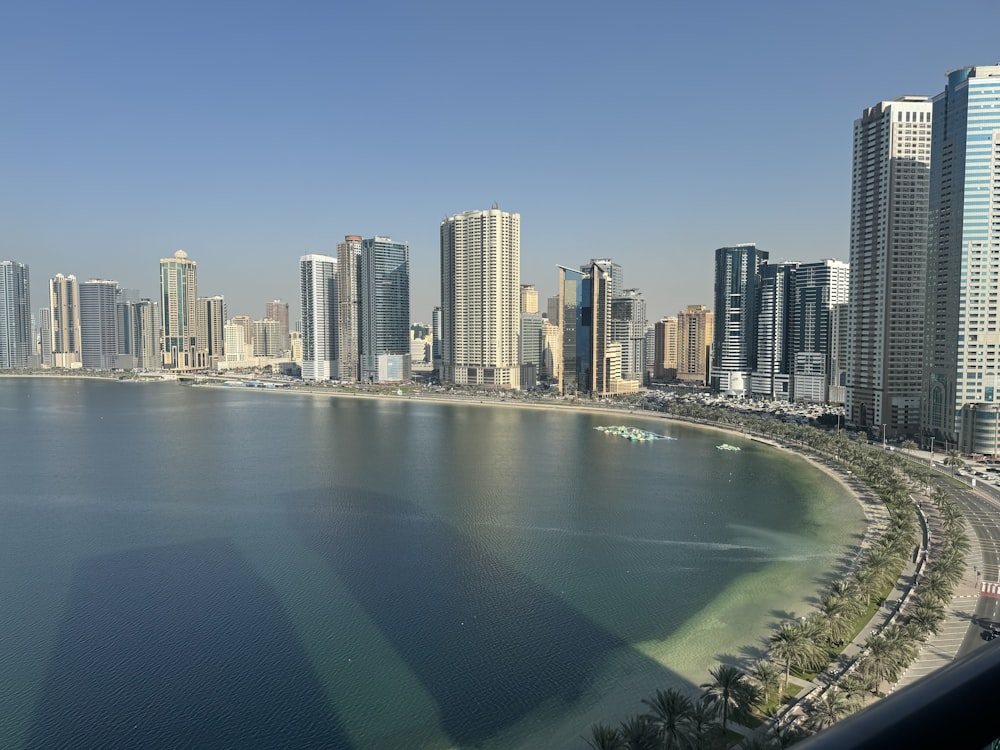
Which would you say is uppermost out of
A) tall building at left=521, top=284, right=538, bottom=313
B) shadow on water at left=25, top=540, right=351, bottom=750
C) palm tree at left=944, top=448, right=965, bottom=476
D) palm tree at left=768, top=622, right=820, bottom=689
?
tall building at left=521, top=284, right=538, bottom=313

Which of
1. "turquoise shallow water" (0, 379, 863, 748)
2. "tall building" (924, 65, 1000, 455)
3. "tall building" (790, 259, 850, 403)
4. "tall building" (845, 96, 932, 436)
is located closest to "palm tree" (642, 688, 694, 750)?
"turquoise shallow water" (0, 379, 863, 748)

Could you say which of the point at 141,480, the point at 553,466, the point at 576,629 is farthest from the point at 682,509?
the point at 141,480

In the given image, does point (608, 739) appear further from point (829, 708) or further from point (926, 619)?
point (926, 619)

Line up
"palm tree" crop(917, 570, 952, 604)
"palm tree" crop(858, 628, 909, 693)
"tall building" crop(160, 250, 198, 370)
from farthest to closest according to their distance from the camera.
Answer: "tall building" crop(160, 250, 198, 370) → "palm tree" crop(917, 570, 952, 604) → "palm tree" crop(858, 628, 909, 693)

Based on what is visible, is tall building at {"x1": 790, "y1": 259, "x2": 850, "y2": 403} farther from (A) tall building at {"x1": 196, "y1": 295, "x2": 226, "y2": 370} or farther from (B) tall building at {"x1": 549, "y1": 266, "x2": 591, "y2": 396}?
(A) tall building at {"x1": 196, "y1": 295, "x2": 226, "y2": 370}

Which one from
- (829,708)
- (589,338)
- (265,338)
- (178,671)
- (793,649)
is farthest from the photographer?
(265,338)

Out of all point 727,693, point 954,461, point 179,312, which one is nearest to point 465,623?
point 727,693
